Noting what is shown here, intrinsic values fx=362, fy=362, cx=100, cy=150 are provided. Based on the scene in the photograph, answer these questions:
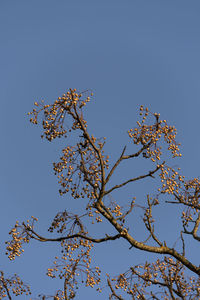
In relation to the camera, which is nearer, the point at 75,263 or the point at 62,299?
the point at 75,263

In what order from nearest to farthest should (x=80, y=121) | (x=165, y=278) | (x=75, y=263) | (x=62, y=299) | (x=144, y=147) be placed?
(x=80, y=121)
(x=144, y=147)
(x=75, y=263)
(x=165, y=278)
(x=62, y=299)

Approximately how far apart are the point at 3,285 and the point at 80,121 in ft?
30.4

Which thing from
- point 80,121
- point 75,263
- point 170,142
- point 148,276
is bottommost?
point 148,276

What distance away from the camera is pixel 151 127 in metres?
10.9

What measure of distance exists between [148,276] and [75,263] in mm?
2897

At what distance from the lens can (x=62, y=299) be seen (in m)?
14.9

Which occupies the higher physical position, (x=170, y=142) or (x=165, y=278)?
(x=170, y=142)

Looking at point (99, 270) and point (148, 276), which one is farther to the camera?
point (148, 276)

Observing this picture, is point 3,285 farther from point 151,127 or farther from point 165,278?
point 151,127

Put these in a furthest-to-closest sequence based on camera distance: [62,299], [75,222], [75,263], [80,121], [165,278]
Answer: [62,299] < [165,278] < [75,263] < [75,222] < [80,121]

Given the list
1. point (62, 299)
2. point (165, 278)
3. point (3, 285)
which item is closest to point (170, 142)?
point (165, 278)

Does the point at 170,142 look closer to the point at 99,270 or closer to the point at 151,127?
the point at 151,127

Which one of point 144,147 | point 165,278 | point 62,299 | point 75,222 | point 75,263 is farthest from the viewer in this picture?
point 62,299

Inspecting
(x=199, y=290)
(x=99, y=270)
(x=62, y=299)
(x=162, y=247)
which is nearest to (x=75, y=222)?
(x=99, y=270)
